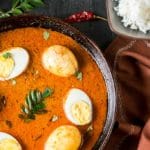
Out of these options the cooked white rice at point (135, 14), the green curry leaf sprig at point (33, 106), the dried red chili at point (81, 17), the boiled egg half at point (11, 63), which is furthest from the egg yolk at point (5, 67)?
the cooked white rice at point (135, 14)

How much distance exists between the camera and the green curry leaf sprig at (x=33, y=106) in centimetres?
217

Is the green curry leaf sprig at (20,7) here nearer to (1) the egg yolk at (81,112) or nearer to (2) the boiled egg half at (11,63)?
(2) the boiled egg half at (11,63)

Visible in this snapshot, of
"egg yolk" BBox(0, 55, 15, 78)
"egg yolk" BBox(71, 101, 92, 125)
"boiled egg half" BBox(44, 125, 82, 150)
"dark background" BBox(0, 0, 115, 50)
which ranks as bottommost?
"boiled egg half" BBox(44, 125, 82, 150)

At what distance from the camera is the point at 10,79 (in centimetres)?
221

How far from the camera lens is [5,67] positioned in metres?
2.21

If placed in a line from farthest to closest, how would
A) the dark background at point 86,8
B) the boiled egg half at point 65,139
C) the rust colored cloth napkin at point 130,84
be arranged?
1. the dark background at point 86,8
2. the rust colored cloth napkin at point 130,84
3. the boiled egg half at point 65,139

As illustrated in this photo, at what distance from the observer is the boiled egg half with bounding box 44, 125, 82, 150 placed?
2.15m

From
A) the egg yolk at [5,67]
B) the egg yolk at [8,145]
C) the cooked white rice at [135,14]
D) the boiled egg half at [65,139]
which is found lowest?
the egg yolk at [8,145]

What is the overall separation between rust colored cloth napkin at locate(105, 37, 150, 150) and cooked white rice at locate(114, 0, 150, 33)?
13 cm

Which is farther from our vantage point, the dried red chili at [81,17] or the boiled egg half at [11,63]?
the dried red chili at [81,17]

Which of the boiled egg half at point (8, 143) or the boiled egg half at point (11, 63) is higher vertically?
the boiled egg half at point (11, 63)

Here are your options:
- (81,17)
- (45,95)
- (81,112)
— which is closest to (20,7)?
(81,17)

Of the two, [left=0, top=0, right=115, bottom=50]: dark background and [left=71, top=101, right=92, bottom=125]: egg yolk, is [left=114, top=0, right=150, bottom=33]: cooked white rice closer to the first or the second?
[left=0, top=0, right=115, bottom=50]: dark background

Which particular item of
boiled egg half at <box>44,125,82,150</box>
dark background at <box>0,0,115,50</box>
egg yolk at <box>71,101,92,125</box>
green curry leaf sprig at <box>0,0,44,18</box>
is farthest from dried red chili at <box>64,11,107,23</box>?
boiled egg half at <box>44,125,82,150</box>
